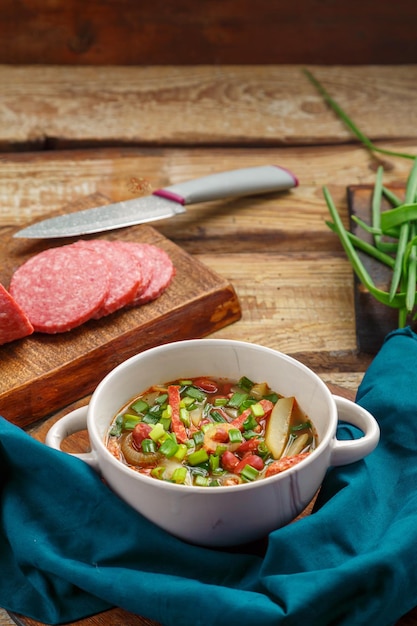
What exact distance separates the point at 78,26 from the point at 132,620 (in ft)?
9.54

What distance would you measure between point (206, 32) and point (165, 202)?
59.6 inches

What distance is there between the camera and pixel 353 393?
1.85m

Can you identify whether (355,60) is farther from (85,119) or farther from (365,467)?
(365,467)

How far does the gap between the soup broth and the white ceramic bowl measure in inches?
0.9

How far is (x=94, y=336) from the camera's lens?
204cm

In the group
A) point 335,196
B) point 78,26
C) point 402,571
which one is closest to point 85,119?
point 78,26

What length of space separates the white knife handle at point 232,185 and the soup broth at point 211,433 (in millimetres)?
1047

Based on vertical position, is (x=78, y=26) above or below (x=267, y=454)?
above

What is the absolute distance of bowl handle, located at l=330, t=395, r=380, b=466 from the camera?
57.3 inches

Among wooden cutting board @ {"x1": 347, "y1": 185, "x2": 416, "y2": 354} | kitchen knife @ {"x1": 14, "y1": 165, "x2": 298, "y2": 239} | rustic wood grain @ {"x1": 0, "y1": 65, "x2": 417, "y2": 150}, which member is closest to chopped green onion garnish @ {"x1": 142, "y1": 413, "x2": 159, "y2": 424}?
wooden cutting board @ {"x1": 347, "y1": 185, "x2": 416, "y2": 354}

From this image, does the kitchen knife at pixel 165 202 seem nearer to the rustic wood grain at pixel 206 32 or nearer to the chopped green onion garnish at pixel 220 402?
the chopped green onion garnish at pixel 220 402

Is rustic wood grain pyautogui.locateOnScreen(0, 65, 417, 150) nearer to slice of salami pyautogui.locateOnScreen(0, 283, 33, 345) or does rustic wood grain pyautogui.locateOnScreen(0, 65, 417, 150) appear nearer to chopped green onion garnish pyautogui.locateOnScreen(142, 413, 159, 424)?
slice of salami pyautogui.locateOnScreen(0, 283, 33, 345)

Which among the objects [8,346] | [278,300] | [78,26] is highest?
[78,26]

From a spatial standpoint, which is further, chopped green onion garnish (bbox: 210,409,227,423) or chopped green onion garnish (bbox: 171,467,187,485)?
chopped green onion garnish (bbox: 210,409,227,423)
